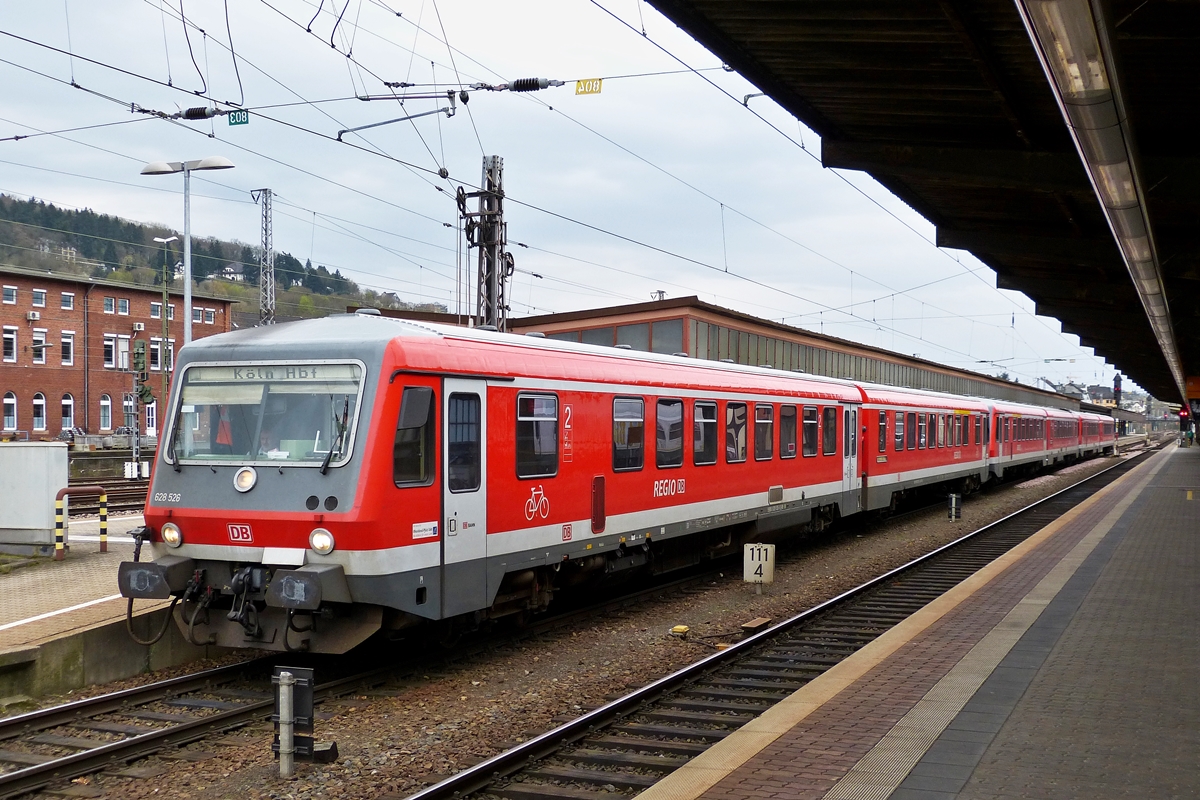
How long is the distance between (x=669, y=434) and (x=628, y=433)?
1.09 meters

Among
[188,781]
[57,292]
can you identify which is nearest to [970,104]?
[188,781]

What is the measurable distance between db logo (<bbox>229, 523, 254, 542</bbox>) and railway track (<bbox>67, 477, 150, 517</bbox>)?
11.8 metres

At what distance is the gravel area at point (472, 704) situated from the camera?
22.1 ft

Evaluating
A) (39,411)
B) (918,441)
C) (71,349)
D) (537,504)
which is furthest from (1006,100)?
(71,349)

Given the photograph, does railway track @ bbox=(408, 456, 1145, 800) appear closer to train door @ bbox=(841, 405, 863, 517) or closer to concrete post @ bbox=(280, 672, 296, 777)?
concrete post @ bbox=(280, 672, 296, 777)

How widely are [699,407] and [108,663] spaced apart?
7752 mm

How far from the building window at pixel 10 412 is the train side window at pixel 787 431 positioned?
5216 cm

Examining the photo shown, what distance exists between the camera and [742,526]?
1599 cm

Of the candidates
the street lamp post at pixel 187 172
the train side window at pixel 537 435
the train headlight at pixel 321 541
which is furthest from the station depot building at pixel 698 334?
the train headlight at pixel 321 541

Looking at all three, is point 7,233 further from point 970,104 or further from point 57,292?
point 970,104

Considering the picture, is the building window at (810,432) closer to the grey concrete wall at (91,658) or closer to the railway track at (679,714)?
the railway track at (679,714)

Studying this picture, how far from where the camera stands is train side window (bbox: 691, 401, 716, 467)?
13.9 metres

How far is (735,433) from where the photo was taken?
15.1m

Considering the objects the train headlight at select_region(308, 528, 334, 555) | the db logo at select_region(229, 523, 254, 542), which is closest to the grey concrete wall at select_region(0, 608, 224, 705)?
the db logo at select_region(229, 523, 254, 542)
